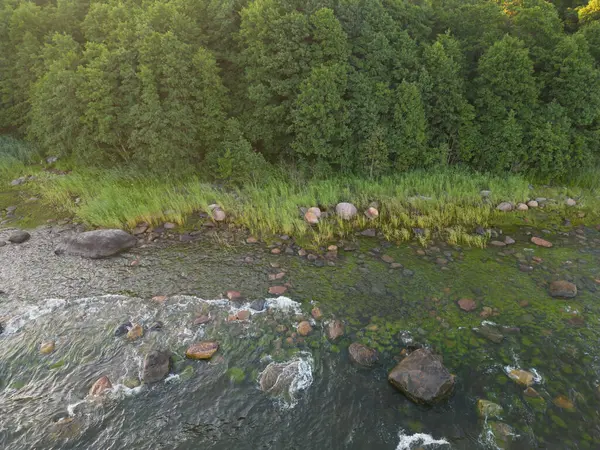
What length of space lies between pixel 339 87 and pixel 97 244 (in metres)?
8.89

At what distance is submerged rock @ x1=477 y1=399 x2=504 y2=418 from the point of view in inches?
206

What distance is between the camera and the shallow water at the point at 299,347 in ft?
17.0

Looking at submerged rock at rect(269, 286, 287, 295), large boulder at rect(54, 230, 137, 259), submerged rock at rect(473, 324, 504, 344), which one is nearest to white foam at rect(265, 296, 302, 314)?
submerged rock at rect(269, 286, 287, 295)

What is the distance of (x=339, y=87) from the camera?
11.7 m

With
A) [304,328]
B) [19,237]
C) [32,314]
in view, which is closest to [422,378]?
[304,328]

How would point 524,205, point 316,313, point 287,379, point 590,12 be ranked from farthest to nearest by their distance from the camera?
1. point 590,12
2. point 524,205
3. point 316,313
4. point 287,379

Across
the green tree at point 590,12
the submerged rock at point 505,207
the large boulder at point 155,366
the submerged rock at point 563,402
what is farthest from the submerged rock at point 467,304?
the green tree at point 590,12

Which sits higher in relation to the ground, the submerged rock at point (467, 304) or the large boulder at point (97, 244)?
the large boulder at point (97, 244)

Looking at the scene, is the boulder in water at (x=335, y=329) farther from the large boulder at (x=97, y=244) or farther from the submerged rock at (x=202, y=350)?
the large boulder at (x=97, y=244)

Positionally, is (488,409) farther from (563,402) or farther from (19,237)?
(19,237)

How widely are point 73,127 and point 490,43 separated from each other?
51.3 ft

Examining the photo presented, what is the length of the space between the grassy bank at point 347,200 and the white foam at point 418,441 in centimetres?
561

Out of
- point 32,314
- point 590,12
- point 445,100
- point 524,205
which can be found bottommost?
point 32,314

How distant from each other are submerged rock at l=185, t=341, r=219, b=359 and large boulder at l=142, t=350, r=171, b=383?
1.25 feet
